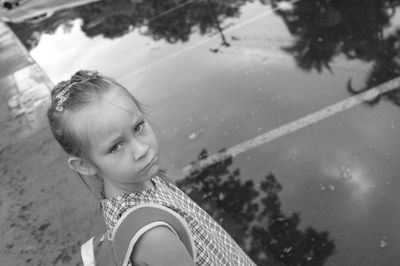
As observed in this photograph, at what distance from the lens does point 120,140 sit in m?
1.56

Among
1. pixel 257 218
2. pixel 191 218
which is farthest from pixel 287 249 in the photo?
pixel 191 218

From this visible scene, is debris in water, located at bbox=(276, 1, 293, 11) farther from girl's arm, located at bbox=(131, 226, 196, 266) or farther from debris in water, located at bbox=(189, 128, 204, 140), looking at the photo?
girl's arm, located at bbox=(131, 226, 196, 266)

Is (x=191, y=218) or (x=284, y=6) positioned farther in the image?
(x=284, y=6)

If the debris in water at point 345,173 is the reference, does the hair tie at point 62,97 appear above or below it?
above

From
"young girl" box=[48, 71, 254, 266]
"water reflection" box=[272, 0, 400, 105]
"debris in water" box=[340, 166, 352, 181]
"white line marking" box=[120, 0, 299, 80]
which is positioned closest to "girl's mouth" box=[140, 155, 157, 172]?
"young girl" box=[48, 71, 254, 266]

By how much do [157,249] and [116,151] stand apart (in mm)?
416

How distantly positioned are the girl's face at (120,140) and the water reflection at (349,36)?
3649mm

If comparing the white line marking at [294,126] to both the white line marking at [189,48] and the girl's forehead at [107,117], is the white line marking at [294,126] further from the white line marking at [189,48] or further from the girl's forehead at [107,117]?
the white line marking at [189,48]

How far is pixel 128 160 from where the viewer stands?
1.58 meters

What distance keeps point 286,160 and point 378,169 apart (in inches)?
34.9

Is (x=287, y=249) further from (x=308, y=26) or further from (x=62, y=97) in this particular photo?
(x=308, y=26)

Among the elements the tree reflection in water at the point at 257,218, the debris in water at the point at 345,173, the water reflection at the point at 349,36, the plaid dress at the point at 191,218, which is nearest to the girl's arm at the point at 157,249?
the plaid dress at the point at 191,218

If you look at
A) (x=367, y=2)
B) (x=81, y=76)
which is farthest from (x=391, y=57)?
(x=81, y=76)

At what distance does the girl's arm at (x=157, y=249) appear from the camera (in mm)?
1383
